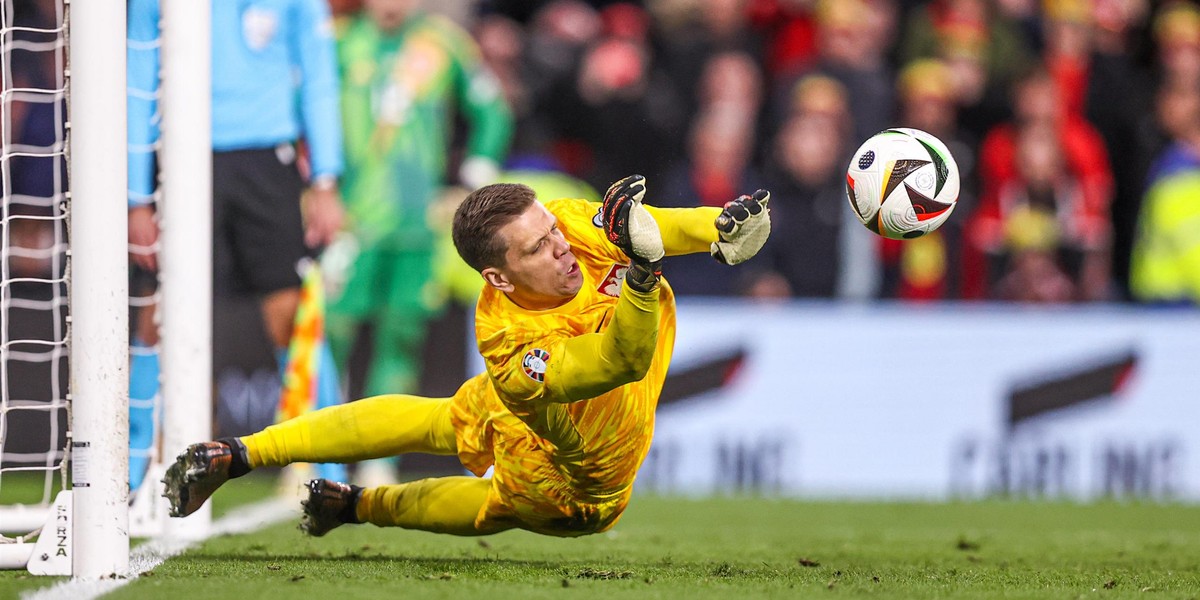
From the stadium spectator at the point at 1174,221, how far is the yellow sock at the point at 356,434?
741 cm

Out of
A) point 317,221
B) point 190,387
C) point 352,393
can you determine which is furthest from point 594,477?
point 352,393

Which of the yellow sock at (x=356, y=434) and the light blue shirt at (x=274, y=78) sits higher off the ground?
the light blue shirt at (x=274, y=78)

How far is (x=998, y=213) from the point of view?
11.5m

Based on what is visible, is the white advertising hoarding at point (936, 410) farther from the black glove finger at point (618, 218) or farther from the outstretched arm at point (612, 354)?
the black glove finger at point (618, 218)

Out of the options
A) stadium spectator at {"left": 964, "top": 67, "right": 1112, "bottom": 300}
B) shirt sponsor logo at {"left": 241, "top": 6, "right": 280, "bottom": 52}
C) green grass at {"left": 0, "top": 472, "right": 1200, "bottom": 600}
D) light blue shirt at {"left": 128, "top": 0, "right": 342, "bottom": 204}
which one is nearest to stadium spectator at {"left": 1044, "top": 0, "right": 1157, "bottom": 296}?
stadium spectator at {"left": 964, "top": 67, "right": 1112, "bottom": 300}

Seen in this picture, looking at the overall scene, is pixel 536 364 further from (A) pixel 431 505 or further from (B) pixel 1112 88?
(B) pixel 1112 88

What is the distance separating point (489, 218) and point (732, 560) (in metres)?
1.85

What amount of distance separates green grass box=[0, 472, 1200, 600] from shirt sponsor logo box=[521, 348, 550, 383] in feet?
2.22

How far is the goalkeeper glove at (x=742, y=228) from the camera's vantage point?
4629 millimetres

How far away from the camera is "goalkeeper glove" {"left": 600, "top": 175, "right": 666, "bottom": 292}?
15.2ft

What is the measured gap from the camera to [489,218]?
508 centimetres

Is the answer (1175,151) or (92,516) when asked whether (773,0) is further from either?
(92,516)

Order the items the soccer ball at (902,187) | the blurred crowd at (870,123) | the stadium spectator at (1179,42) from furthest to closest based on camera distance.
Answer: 1. the stadium spectator at (1179,42)
2. the blurred crowd at (870,123)
3. the soccer ball at (902,187)

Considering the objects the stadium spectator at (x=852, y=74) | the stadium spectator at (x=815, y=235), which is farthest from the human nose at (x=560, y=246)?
the stadium spectator at (x=852, y=74)
